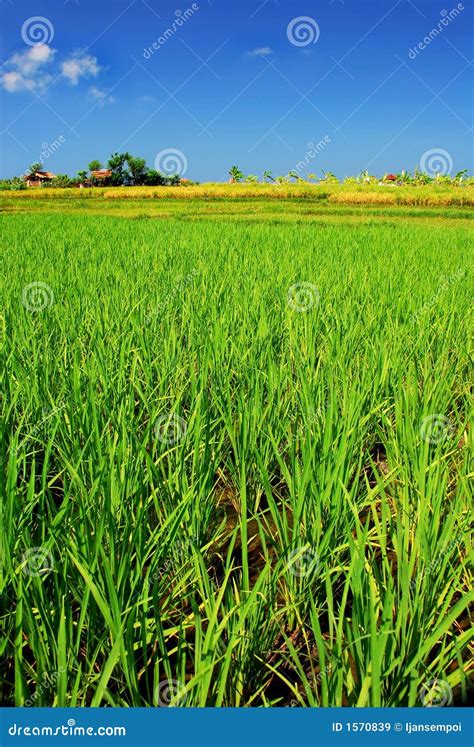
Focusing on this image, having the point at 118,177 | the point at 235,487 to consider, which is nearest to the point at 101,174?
the point at 118,177

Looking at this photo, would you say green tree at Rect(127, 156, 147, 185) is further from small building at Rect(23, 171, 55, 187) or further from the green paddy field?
the green paddy field

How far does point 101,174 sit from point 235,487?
47.2m

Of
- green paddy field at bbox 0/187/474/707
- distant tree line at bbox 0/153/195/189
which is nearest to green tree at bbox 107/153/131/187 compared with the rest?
distant tree line at bbox 0/153/195/189

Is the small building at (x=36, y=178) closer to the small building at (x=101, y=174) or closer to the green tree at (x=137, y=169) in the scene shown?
the small building at (x=101, y=174)

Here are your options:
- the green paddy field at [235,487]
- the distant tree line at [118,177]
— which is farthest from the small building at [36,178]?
the green paddy field at [235,487]

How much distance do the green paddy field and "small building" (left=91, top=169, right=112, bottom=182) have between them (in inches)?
1666

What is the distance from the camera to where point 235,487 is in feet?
6.01

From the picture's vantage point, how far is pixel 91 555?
1136 mm

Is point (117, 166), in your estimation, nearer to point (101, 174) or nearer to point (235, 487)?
point (101, 174)

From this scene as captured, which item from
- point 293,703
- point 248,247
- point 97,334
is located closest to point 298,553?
point 293,703

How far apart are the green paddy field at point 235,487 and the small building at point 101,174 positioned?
42.3 meters

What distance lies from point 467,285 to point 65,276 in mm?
3279

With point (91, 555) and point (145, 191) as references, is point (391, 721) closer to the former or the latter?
point (91, 555)

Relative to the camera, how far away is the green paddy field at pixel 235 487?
1009 mm
